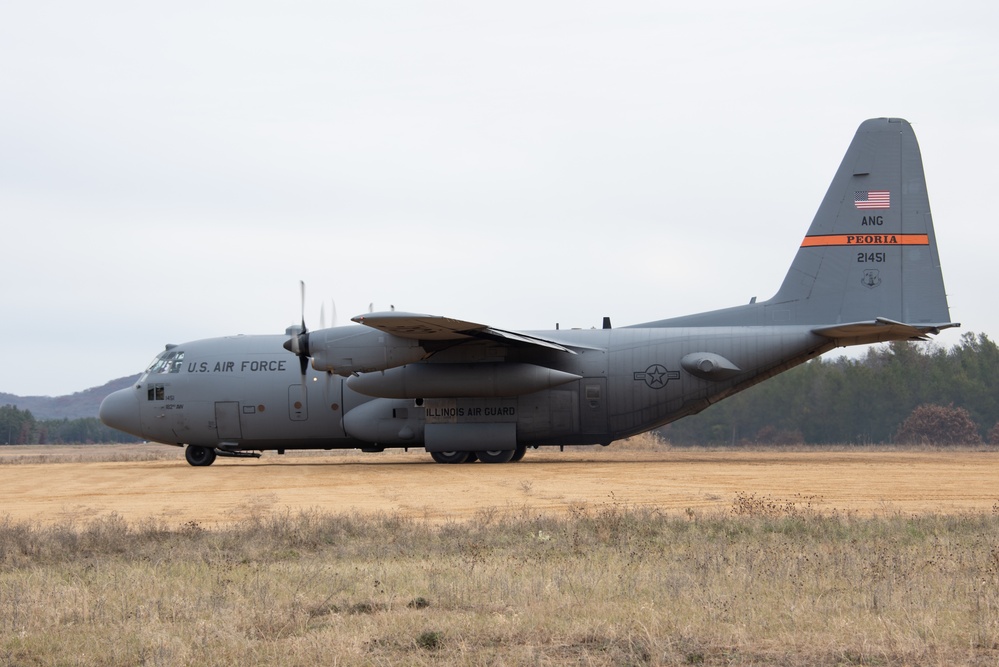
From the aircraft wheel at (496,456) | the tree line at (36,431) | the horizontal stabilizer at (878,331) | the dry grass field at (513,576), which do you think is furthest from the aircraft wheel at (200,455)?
the tree line at (36,431)

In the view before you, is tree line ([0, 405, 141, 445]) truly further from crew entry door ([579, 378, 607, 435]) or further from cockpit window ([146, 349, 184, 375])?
crew entry door ([579, 378, 607, 435])

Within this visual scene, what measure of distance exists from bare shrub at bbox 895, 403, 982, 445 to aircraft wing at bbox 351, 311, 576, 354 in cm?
2915

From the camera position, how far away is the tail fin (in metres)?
27.8

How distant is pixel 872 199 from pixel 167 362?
21261mm

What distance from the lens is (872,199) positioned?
1117 inches

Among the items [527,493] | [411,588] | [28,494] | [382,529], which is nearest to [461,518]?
[382,529]

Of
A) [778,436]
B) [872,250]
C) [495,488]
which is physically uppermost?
[872,250]

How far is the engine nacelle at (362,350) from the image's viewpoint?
89.3 feet

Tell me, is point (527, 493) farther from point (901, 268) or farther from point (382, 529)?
point (901, 268)

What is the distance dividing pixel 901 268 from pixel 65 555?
73.7ft

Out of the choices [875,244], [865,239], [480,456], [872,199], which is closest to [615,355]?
[480,456]

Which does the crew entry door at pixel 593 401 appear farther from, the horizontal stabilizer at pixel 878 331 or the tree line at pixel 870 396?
the tree line at pixel 870 396

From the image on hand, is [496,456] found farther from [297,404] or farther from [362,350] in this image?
[297,404]

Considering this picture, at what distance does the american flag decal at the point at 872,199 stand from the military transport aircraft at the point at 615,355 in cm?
4
